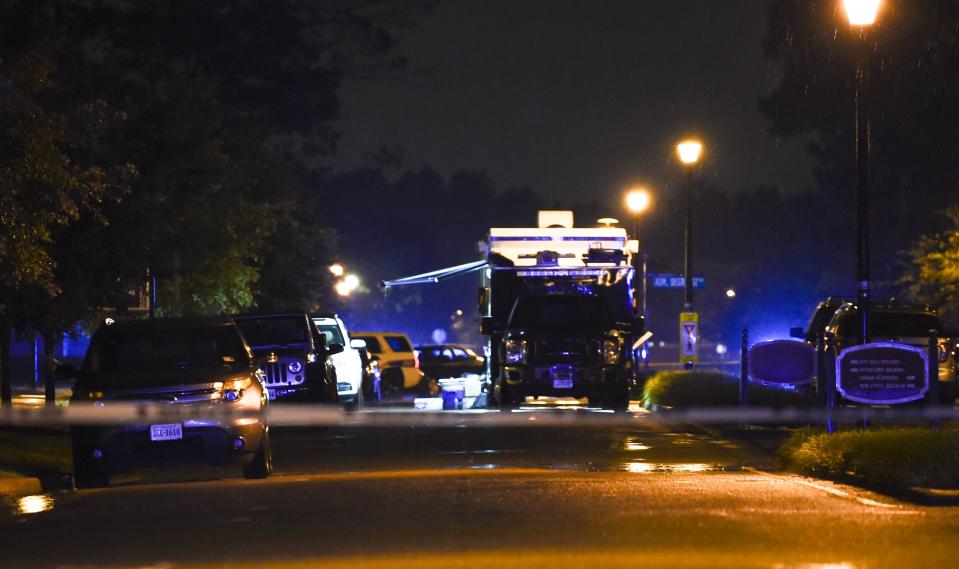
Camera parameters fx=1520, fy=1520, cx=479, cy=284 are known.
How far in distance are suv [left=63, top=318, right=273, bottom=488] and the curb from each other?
1.92 ft

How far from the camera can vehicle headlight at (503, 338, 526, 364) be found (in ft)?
91.4

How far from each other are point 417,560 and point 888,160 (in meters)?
47.7

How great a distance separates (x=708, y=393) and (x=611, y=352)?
219 cm

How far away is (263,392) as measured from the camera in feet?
55.1

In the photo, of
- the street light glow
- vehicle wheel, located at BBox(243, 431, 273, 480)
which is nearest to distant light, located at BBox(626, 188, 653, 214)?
the street light glow

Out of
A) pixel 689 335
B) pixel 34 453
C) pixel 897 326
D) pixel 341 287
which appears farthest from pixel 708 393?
pixel 341 287

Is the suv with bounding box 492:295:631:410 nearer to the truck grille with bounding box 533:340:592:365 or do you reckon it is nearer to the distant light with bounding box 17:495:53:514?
the truck grille with bounding box 533:340:592:365

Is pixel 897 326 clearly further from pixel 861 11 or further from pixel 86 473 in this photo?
pixel 86 473

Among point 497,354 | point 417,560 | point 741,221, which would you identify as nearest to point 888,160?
point 497,354

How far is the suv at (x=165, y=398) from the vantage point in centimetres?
1579

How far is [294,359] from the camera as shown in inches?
970

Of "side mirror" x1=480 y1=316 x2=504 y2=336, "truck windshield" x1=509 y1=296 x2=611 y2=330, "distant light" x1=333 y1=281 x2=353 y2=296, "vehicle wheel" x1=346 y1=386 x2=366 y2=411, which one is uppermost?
"distant light" x1=333 y1=281 x2=353 y2=296

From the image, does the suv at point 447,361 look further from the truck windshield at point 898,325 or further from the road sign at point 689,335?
the truck windshield at point 898,325

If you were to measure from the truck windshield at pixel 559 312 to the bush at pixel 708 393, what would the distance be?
2256 millimetres
